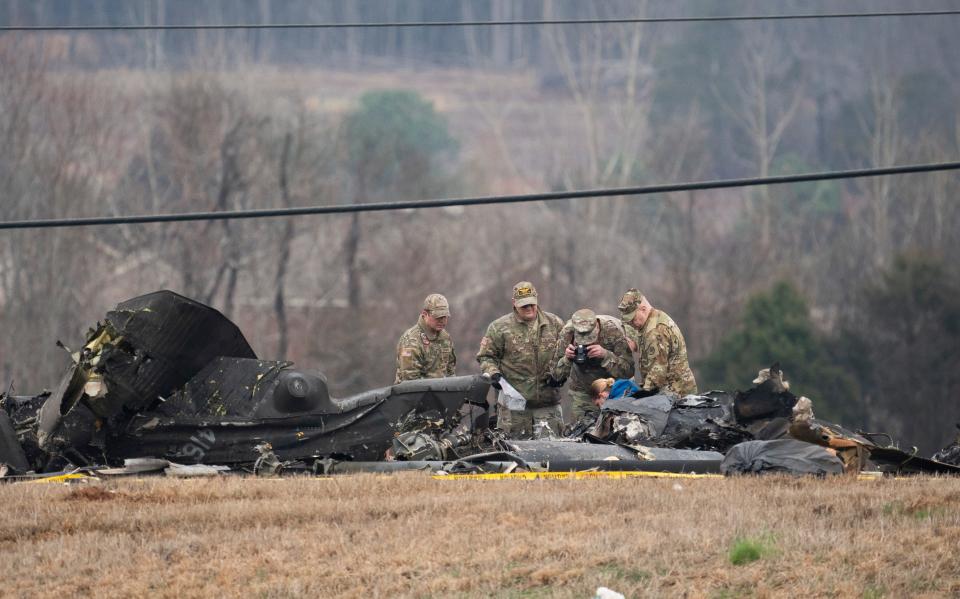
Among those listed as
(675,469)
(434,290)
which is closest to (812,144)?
(434,290)

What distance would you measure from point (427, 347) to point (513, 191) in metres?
68.5

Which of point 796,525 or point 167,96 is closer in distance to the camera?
point 796,525

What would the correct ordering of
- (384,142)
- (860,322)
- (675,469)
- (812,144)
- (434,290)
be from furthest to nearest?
1. (812,144)
2. (384,142)
3. (434,290)
4. (860,322)
5. (675,469)

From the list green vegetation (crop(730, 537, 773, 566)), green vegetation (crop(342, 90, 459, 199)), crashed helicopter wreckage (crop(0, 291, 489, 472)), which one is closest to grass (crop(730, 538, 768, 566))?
green vegetation (crop(730, 537, 773, 566))

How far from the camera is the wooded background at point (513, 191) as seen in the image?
57188mm

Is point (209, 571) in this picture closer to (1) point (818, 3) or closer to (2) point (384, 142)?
(2) point (384, 142)

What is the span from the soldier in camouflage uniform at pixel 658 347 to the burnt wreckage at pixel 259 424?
5.67 feet

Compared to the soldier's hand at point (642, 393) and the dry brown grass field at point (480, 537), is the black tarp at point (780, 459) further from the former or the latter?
Result: the soldier's hand at point (642, 393)

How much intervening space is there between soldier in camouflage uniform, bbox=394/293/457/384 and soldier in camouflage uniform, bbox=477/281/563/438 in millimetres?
442

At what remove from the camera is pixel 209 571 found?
404 inches

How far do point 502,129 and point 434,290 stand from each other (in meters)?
29.8

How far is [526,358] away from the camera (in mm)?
16688

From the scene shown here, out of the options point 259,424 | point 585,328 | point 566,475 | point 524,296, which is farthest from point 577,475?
point 524,296

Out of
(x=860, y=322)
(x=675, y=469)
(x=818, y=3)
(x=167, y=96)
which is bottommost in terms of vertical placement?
(x=860, y=322)
